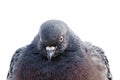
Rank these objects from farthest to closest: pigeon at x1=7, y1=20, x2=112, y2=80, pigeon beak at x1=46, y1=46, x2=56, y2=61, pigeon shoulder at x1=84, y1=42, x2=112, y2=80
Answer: pigeon shoulder at x1=84, y1=42, x2=112, y2=80 < pigeon at x1=7, y1=20, x2=112, y2=80 < pigeon beak at x1=46, y1=46, x2=56, y2=61

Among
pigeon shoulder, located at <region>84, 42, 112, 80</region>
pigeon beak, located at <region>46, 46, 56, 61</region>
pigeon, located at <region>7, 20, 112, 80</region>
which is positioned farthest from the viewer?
pigeon shoulder, located at <region>84, 42, 112, 80</region>

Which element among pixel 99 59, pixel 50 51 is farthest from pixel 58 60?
pixel 99 59

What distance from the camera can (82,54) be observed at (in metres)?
8.55

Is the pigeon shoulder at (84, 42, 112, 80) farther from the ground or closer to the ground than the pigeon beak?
closer to the ground

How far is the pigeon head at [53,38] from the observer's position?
26.3ft

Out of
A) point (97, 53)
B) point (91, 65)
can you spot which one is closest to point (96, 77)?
point (91, 65)

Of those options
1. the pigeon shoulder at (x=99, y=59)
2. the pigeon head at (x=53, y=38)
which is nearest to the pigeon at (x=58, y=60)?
the pigeon head at (x=53, y=38)

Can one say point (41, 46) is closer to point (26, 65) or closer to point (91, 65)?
point (26, 65)

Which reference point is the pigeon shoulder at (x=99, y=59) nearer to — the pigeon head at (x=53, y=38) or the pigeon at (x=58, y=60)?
the pigeon at (x=58, y=60)

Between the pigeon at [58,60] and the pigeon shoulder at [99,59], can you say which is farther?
the pigeon shoulder at [99,59]

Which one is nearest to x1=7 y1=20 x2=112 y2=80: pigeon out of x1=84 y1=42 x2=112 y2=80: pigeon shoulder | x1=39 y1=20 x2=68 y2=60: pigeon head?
x1=39 y1=20 x2=68 y2=60: pigeon head

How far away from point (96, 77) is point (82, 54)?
532mm

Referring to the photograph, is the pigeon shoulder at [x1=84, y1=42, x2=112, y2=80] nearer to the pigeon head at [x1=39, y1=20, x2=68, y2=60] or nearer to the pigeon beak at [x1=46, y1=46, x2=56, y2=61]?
the pigeon head at [x1=39, y1=20, x2=68, y2=60]

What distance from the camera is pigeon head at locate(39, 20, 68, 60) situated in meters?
8.02
